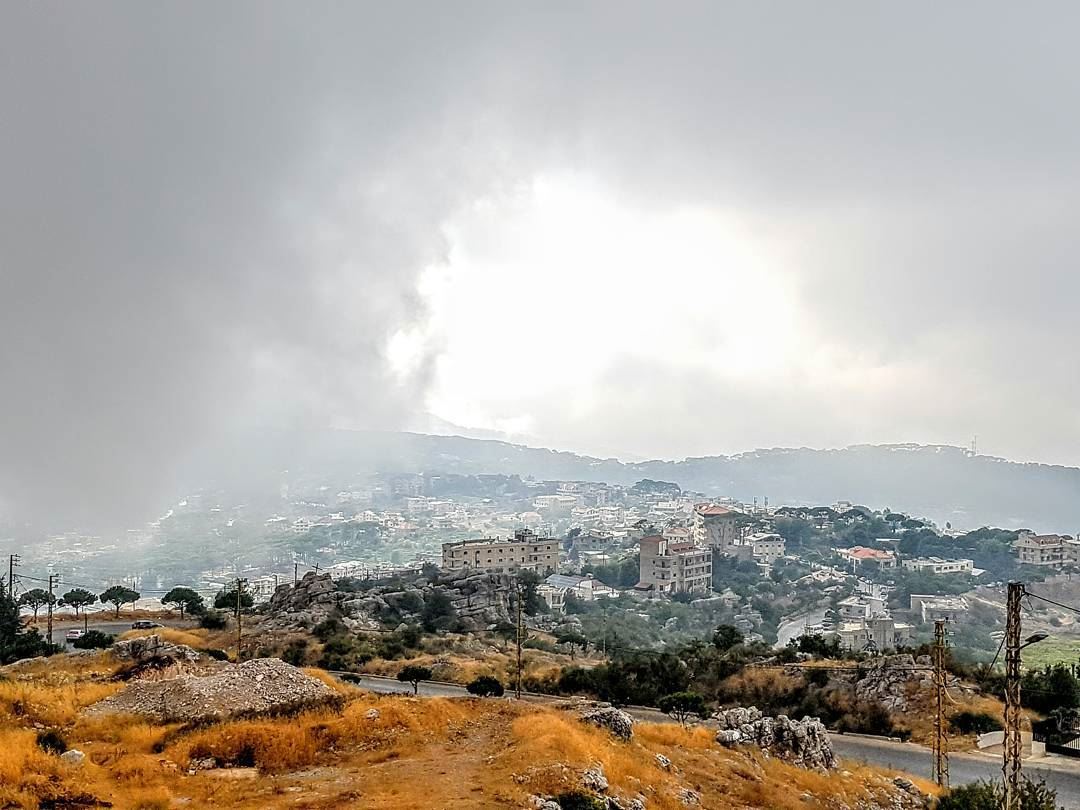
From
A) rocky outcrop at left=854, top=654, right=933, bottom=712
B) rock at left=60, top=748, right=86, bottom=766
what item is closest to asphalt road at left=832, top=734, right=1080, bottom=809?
rocky outcrop at left=854, top=654, right=933, bottom=712

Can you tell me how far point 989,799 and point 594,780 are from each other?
12.5 m

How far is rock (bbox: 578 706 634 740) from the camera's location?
80.9 feet

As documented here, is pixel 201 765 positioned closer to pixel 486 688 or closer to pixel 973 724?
pixel 486 688

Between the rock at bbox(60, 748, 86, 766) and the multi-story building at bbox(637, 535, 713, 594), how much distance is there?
427 feet

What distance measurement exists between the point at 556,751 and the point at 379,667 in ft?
114

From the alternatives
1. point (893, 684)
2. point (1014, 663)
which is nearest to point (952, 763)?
point (893, 684)

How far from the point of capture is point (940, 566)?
165125mm

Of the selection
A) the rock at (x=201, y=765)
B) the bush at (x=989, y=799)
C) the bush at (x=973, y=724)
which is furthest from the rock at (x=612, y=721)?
the bush at (x=973, y=724)

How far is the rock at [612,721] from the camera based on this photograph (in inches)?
971

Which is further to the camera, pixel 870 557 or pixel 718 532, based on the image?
pixel 718 532

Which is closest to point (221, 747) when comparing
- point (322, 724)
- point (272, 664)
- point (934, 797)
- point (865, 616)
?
point (322, 724)

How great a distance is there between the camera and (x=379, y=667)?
170 feet

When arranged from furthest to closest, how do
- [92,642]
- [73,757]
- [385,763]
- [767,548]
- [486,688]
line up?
[767,548] → [92,642] → [486,688] → [385,763] → [73,757]

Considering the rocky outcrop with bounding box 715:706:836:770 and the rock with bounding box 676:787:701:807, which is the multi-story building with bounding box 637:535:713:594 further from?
the rock with bounding box 676:787:701:807
